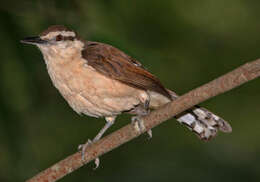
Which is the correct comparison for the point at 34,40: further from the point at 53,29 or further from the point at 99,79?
the point at 99,79

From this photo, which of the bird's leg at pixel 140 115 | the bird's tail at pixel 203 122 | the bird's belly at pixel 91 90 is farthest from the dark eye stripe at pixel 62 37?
the bird's tail at pixel 203 122

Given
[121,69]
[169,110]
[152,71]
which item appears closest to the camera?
[169,110]

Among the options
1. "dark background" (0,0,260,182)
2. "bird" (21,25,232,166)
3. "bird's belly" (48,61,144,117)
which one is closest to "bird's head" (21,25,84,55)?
"bird" (21,25,232,166)

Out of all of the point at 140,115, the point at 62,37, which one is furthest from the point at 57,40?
the point at 140,115

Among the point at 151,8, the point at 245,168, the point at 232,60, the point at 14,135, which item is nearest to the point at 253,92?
the point at 232,60

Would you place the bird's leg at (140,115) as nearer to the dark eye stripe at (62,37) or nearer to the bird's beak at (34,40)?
the dark eye stripe at (62,37)

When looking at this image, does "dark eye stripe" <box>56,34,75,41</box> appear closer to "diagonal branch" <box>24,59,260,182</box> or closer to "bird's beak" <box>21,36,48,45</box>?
"bird's beak" <box>21,36,48,45</box>
